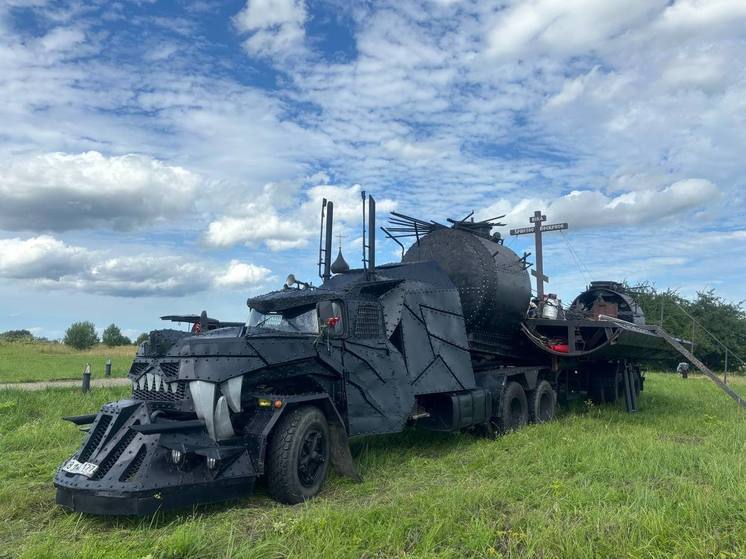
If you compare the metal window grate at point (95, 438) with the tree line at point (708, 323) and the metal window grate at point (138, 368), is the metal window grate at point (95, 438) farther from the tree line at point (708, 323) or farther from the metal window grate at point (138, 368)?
the tree line at point (708, 323)

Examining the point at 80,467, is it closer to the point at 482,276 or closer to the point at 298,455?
the point at 298,455

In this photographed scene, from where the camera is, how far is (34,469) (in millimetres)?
7527

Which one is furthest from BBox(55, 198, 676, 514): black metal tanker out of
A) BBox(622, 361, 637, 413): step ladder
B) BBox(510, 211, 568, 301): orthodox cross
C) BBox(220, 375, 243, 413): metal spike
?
BBox(510, 211, 568, 301): orthodox cross

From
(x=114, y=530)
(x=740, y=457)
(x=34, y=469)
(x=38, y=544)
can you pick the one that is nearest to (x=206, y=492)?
(x=114, y=530)

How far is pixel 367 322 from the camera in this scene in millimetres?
7914

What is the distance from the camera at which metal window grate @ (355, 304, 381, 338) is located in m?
7.73

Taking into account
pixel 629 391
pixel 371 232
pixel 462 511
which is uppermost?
pixel 371 232

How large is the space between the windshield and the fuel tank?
14.2ft

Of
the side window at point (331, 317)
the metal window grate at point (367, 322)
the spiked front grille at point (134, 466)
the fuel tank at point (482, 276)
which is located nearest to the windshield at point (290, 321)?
the side window at point (331, 317)

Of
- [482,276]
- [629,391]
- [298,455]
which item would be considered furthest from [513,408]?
[298,455]

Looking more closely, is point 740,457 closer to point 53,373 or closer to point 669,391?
point 669,391

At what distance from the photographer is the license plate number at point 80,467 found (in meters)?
5.57

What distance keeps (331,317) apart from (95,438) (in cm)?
264

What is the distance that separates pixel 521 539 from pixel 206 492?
2777 millimetres
